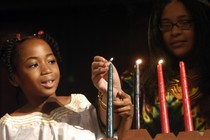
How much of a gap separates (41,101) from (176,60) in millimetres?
395

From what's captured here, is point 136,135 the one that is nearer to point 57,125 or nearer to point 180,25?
point 57,125

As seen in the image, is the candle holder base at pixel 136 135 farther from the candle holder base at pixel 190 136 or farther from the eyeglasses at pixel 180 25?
the eyeglasses at pixel 180 25

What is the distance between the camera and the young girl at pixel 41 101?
43.9 inches

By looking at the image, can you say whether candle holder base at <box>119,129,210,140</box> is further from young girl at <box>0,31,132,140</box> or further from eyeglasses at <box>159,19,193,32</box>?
eyeglasses at <box>159,19,193,32</box>

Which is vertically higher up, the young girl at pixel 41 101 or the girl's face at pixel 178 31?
the girl's face at pixel 178 31

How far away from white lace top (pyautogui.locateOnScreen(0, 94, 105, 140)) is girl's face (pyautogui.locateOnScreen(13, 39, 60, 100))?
66 mm

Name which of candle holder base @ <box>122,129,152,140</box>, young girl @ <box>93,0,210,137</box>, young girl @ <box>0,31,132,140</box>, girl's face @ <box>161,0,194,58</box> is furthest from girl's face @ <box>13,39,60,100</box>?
candle holder base @ <box>122,129,152,140</box>

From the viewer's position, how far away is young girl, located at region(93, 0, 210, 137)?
3.84ft

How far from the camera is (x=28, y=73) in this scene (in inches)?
46.7

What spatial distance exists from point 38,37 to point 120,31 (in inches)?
9.9

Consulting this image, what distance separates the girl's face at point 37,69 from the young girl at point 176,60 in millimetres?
208

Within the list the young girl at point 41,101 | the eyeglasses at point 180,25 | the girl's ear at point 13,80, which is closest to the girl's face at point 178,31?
the eyeglasses at point 180,25

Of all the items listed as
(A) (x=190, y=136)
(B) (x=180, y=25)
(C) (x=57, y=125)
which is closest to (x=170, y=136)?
(A) (x=190, y=136)

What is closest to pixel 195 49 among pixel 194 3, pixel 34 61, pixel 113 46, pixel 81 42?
pixel 194 3
